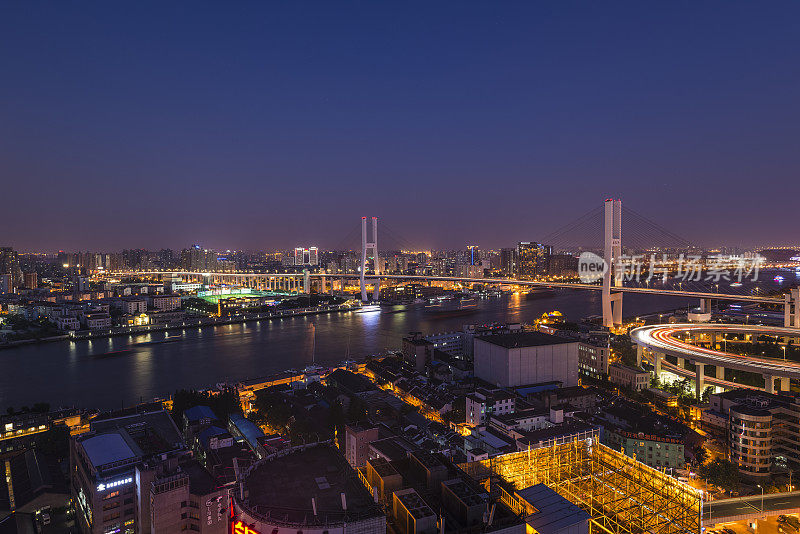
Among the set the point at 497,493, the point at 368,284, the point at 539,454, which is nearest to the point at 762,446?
the point at 539,454

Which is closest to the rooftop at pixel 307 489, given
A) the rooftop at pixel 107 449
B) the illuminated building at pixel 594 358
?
the rooftop at pixel 107 449

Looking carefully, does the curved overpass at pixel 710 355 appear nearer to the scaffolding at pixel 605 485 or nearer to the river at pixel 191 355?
the scaffolding at pixel 605 485

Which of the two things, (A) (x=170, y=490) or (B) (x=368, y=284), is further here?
(B) (x=368, y=284)

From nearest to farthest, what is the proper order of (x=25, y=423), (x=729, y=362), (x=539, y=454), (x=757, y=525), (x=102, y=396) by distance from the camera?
(x=539, y=454), (x=757, y=525), (x=25, y=423), (x=729, y=362), (x=102, y=396)

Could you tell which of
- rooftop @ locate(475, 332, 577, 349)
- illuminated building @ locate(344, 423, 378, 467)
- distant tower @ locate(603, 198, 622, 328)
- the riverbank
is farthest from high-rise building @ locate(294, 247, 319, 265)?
illuminated building @ locate(344, 423, 378, 467)

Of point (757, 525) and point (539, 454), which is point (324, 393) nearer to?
point (539, 454)

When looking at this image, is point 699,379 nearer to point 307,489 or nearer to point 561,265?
point 307,489
